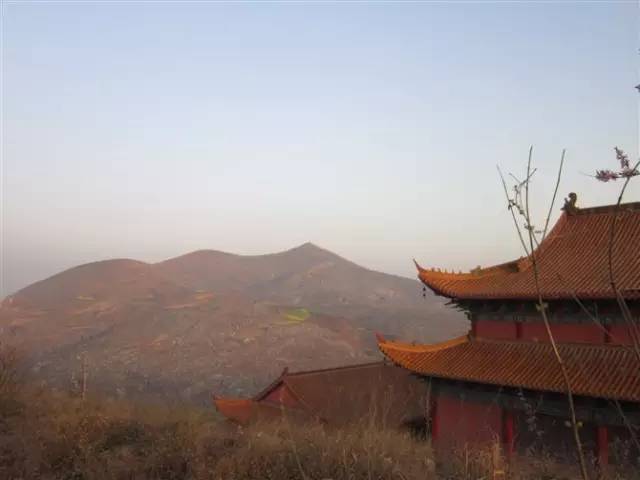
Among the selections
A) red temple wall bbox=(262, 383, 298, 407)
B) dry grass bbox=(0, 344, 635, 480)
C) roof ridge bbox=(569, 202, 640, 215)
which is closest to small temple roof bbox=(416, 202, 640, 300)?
roof ridge bbox=(569, 202, 640, 215)

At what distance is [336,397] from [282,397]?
6.37ft

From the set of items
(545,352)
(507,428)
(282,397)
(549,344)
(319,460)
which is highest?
(549,344)

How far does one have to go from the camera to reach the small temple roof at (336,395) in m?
16.6

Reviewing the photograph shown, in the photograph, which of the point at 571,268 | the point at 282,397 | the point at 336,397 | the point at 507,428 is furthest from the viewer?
the point at 282,397

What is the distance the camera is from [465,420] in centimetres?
1267

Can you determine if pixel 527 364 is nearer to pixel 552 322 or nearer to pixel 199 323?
pixel 552 322

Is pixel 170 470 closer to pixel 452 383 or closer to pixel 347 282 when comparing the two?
pixel 452 383

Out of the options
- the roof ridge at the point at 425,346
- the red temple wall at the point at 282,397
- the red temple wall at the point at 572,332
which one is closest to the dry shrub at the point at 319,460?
the red temple wall at the point at 572,332

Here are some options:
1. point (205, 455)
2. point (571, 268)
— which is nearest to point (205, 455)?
point (205, 455)

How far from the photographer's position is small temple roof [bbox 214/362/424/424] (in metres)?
16.6

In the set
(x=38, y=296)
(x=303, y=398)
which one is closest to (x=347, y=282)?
(x=38, y=296)

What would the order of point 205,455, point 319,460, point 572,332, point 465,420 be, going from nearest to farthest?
point 319,460 → point 205,455 → point 572,332 → point 465,420

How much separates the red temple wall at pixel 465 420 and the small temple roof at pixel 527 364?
89 centimetres

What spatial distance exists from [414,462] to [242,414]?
1189 cm
